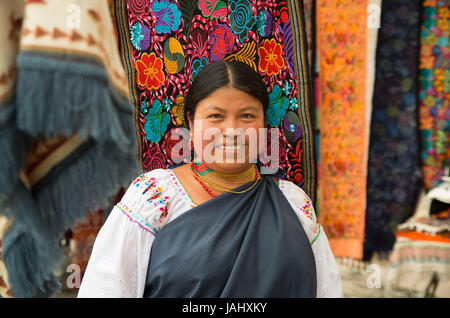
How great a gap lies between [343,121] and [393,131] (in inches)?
6.8

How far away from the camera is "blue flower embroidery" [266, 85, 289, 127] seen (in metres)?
1.37

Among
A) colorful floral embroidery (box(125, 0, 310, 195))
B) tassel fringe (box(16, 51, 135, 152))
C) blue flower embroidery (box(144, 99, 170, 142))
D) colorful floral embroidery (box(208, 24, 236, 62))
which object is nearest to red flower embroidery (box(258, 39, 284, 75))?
colorful floral embroidery (box(125, 0, 310, 195))

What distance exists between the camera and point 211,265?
95 centimetres

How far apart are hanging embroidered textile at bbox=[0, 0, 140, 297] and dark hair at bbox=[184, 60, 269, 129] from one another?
0.48 metres

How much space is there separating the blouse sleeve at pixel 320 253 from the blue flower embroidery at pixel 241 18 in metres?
0.65

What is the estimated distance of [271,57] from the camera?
136 cm

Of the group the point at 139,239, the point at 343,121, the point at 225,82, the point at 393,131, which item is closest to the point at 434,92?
the point at 393,131

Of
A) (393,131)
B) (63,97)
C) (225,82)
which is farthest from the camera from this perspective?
(393,131)

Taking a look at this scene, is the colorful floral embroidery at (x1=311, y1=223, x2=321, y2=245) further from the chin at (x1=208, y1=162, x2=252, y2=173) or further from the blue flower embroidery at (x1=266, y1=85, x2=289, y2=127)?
the blue flower embroidery at (x1=266, y1=85, x2=289, y2=127)

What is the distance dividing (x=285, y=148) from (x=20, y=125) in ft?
3.38

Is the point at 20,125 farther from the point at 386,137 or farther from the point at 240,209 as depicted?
the point at 386,137

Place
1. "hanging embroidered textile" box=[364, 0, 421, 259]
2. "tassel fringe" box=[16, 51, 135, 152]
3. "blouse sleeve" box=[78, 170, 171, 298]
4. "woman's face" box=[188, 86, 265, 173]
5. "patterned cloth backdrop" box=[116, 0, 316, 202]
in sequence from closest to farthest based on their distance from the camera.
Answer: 1. "tassel fringe" box=[16, 51, 135, 152]
2. "blouse sleeve" box=[78, 170, 171, 298]
3. "woman's face" box=[188, 86, 265, 173]
4. "hanging embroidered textile" box=[364, 0, 421, 259]
5. "patterned cloth backdrop" box=[116, 0, 316, 202]

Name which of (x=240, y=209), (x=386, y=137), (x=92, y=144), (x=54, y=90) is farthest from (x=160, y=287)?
(x=386, y=137)

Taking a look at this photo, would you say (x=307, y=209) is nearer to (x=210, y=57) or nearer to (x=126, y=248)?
(x=126, y=248)
